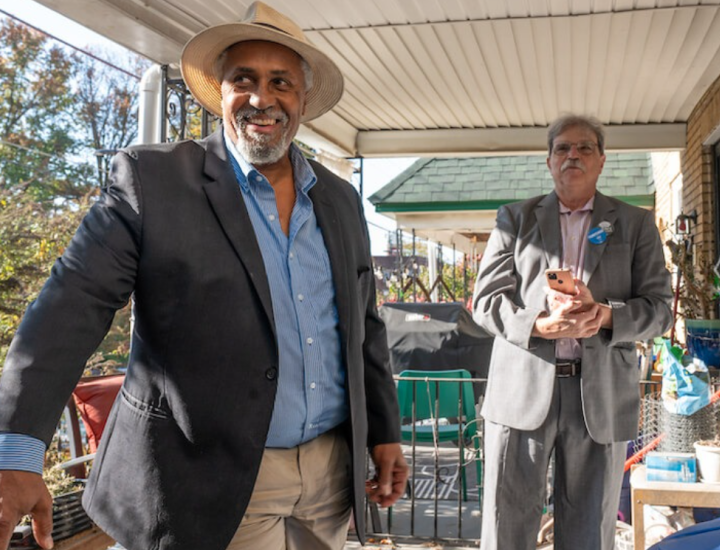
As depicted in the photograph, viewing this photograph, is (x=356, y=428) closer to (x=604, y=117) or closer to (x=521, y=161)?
(x=604, y=117)

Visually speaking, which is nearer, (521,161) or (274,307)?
(274,307)

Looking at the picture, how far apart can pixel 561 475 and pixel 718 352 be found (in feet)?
8.65

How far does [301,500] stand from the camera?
6.04 ft

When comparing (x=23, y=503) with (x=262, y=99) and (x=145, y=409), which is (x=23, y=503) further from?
(x=262, y=99)

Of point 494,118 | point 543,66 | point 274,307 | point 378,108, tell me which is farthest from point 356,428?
point 494,118

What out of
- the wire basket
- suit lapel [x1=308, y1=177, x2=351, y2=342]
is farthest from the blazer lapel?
the wire basket

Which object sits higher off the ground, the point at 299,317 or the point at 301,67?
the point at 301,67

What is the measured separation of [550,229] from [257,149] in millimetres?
1661

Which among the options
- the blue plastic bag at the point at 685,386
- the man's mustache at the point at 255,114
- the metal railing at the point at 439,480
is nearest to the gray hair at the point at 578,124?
the blue plastic bag at the point at 685,386

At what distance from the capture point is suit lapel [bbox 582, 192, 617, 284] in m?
3.09

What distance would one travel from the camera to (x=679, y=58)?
5910 millimetres

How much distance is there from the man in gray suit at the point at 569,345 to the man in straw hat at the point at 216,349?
1.21 m

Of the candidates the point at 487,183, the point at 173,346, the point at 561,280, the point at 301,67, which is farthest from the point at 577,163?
the point at 487,183

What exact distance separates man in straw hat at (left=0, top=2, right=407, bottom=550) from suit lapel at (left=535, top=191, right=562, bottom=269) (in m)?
1.37
